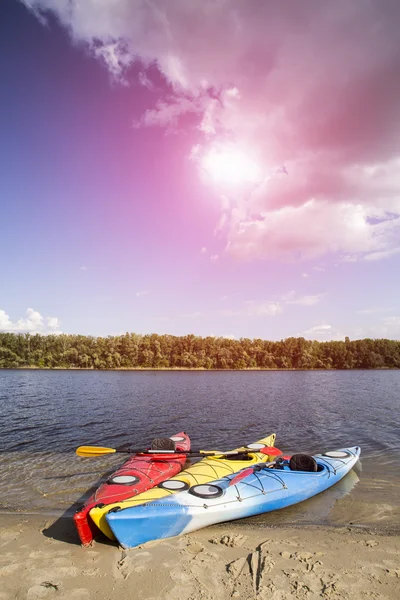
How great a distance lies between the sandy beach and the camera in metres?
5.18

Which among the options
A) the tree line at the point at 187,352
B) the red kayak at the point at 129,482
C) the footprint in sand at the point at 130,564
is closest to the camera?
the footprint in sand at the point at 130,564

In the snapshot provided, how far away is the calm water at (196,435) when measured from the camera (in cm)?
900

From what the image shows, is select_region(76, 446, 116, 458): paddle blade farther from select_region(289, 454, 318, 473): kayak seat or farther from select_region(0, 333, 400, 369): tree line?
select_region(0, 333, 400, 369): tree line

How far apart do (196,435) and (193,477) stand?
8.55 metres

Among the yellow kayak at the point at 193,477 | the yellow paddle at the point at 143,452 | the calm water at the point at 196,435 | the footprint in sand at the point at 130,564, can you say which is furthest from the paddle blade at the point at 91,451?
the footprint in sand at the point at 130,564

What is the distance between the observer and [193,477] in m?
8.98

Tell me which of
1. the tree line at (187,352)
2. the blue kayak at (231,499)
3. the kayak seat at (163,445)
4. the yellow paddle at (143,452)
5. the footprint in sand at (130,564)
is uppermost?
the tree line at (187,352)

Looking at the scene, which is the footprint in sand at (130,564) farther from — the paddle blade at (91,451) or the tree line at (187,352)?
the tree line at (187,352)

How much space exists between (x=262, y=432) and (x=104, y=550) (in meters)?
12.9

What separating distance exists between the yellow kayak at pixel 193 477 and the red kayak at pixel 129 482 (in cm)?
27

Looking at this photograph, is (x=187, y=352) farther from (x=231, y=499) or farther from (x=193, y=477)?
(x=231, y=499)

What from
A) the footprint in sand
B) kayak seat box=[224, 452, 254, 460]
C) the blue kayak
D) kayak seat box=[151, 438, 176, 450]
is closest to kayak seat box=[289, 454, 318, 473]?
the blue kayak

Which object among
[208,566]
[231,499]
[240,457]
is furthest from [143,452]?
[208,566]

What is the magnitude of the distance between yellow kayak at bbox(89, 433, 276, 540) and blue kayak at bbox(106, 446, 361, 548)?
0.25 meters
